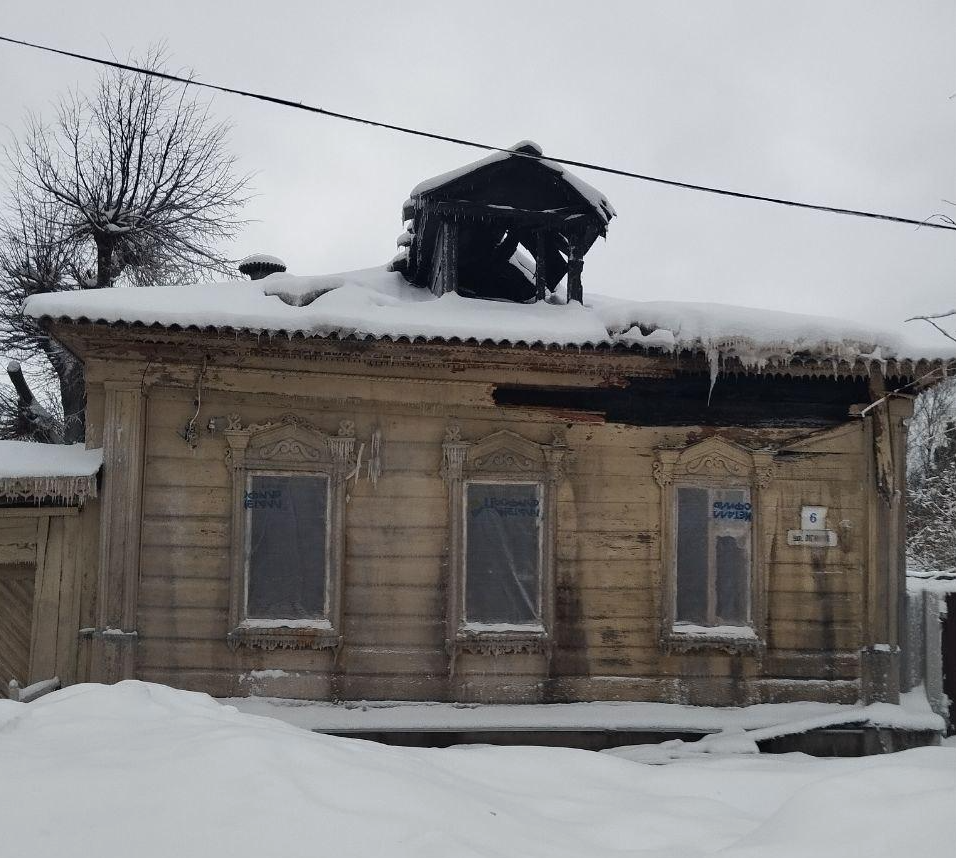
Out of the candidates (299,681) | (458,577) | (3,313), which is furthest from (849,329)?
(3,313)

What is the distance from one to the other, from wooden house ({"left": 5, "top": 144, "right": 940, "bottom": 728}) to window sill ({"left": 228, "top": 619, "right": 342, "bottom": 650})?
19 millimetres

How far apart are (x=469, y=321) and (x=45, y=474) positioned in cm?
372

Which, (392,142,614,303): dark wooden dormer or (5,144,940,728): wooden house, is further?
(392,142,614,303): dark wooden dormer

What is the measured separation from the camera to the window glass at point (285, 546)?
7246 millimetres

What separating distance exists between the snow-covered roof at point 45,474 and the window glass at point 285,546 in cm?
128

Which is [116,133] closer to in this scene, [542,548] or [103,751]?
[542,548]

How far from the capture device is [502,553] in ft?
24.6

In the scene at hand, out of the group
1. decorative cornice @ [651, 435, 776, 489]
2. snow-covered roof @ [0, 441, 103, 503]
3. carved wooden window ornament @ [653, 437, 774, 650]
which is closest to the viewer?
snow-covered roof @ [0, 441, 103, 503]

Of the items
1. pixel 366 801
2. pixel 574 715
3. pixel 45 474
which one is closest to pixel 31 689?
pixel 45 474

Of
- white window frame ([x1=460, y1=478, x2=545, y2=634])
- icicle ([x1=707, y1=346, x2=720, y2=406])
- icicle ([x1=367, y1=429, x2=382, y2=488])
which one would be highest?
icicle ([x1=707, y1=346, x2=720, y2=406])

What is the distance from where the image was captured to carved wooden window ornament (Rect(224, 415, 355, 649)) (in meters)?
7.18

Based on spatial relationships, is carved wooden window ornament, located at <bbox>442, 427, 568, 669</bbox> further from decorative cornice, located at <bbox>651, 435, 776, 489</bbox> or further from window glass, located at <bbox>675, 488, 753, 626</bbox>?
window glass, located at <bbox>675, 488, 753, 626</bbox>

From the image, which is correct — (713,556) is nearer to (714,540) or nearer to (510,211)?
(714,540)

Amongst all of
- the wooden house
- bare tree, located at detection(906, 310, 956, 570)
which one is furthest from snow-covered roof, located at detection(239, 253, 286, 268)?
bare tree, located at detection(906, 310, 956, 570)
